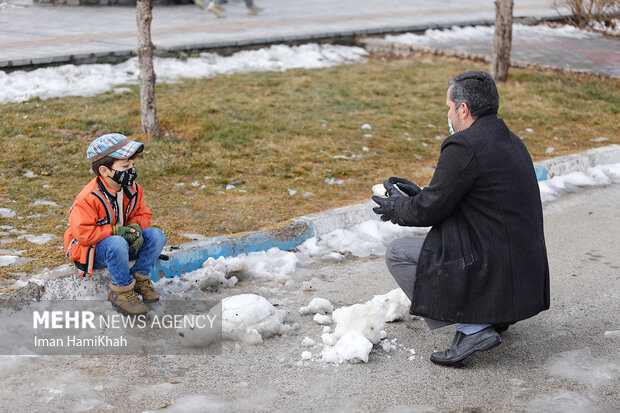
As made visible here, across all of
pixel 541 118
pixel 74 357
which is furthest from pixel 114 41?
pixel 74 357

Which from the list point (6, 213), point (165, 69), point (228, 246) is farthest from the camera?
point (165, 69)

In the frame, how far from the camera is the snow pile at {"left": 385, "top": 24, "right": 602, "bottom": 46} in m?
13.4

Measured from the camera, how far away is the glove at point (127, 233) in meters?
3.93

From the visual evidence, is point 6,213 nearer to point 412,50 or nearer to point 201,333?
point 201,333

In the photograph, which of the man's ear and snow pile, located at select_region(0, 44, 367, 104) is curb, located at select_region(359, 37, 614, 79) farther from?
the man's ear

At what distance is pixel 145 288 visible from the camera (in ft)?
13.4

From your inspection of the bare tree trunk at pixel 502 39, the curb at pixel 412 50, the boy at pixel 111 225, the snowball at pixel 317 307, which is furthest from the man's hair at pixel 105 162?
the curb at pixel 412 50

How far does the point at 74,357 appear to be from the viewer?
3.56 meters

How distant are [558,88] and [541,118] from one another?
5.46 ft

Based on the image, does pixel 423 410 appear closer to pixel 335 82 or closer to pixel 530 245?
pixel 530 245

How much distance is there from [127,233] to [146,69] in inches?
140

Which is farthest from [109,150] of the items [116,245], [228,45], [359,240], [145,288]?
[228,45]

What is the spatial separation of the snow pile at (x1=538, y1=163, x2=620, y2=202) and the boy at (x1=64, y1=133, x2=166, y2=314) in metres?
3.88

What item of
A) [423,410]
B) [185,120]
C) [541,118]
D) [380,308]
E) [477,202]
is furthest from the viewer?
[541,118]
